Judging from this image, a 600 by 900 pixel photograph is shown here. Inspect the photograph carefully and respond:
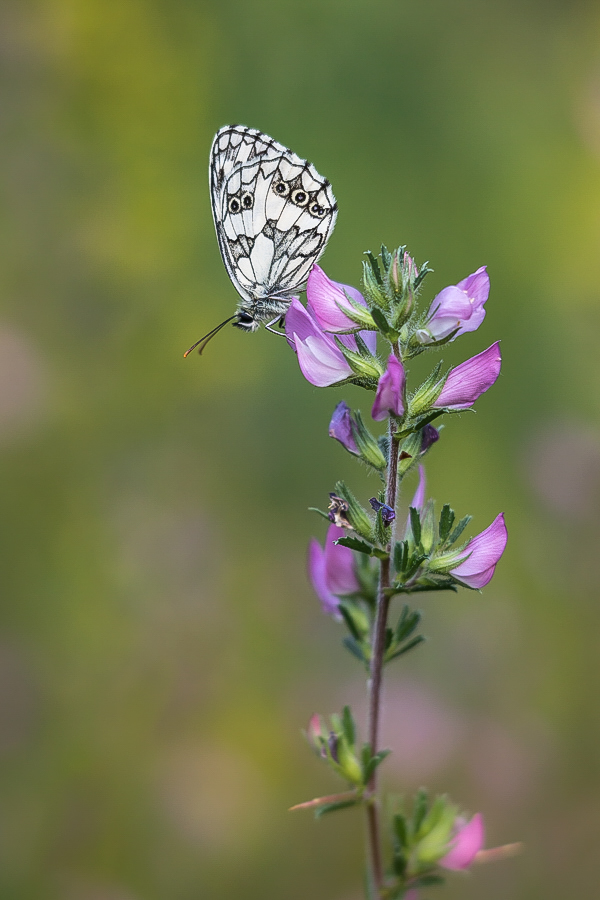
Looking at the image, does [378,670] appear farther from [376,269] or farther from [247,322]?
[247,322]

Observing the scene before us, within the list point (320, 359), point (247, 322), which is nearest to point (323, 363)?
point (320, 359)

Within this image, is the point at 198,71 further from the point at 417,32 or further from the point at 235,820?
the point at 235,820

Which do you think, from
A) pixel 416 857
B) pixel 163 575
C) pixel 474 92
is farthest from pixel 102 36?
pixel 416 857

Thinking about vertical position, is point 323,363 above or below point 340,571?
above

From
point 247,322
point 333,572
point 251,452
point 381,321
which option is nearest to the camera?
point 381,321

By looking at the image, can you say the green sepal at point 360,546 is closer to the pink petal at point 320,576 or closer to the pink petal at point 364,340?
the pink petal at point 320,576

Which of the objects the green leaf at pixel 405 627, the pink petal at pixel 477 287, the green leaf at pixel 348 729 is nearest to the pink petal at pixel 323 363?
the pink petal at pixel 477 287

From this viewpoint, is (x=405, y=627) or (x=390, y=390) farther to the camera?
(x=405, y=627)
